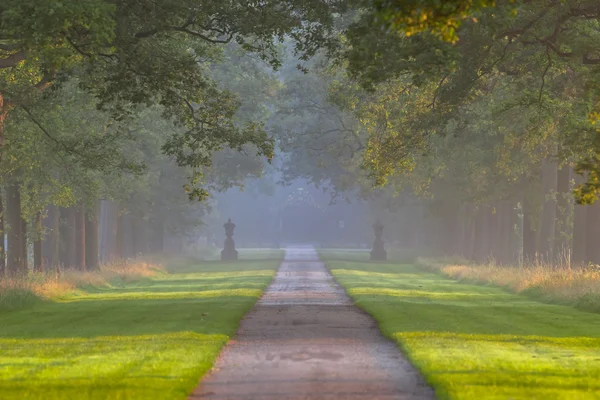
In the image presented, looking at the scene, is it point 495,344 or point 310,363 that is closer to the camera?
point 310,363

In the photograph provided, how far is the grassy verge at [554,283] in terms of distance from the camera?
29016 mm

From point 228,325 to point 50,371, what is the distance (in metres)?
7.83

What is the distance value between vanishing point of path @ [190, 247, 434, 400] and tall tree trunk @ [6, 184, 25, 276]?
16.3 metres

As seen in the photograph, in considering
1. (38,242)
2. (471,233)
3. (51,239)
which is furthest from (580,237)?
(471,233)

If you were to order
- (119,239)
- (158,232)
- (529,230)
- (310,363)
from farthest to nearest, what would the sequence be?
(158,232) < (119,239) < (529,230) < (310,363)

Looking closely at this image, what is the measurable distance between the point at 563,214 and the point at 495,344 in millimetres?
32421

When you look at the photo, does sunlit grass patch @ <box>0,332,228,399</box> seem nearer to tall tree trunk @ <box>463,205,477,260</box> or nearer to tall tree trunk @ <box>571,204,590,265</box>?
tall tree trunk @ <box>571,204,590,265</box>

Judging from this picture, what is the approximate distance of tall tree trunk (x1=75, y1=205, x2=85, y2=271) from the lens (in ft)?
163

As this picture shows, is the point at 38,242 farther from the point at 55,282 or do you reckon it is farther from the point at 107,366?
the point at 107,366

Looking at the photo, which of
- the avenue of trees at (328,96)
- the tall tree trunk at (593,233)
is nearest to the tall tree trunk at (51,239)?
the avenue of trees at (328,96)

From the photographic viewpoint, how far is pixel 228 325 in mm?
21766

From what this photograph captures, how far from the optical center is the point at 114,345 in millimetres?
17797

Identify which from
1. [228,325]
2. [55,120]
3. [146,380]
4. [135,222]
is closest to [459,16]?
[146,380]

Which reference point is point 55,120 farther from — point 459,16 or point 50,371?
point 459,16
